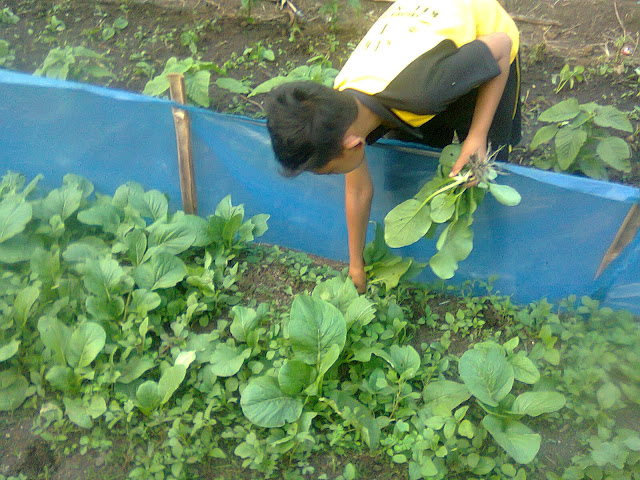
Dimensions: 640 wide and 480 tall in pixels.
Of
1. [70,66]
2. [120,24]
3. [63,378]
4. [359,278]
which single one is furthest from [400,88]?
[120,24]

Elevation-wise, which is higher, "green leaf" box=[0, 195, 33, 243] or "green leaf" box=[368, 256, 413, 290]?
"green leaf" box=[0, 195, 33, 243]

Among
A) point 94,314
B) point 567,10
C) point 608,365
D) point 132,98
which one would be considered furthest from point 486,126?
point 567,10

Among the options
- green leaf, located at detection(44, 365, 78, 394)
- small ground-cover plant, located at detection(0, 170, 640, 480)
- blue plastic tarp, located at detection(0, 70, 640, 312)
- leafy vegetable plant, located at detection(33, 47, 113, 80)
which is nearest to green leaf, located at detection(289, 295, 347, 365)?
small ground-cover plant, located at detection(0, 170, 640, 480)

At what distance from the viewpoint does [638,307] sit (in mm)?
1954

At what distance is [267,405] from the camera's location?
5.91 feet

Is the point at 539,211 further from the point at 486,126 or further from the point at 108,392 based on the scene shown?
the point at 108,392

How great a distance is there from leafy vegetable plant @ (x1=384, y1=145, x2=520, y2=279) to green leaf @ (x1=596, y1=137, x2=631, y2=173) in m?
0.71

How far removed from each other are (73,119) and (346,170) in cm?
137

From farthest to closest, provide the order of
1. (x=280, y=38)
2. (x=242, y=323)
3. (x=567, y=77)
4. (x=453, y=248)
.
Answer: (x=280, y=38)
(x=567, y=77)
(x=242, y=323)
(x=453, y=248)

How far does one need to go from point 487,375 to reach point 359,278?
69 centimetres

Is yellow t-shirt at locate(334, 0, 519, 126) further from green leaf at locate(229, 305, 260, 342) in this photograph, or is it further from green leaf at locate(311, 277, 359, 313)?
green leaf at locate(229, 305, 260, 342)

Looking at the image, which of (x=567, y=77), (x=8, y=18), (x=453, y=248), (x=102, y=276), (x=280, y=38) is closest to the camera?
(x=453, y=248)

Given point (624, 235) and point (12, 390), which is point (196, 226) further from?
point (624, 235)

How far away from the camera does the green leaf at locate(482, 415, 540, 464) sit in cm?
165
